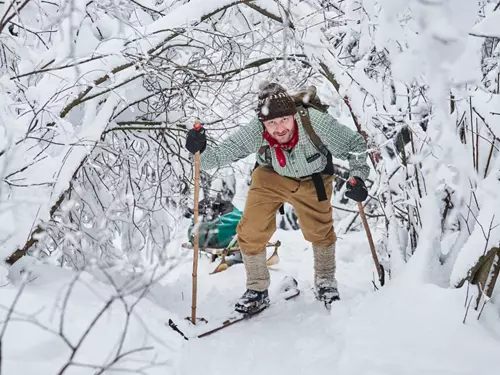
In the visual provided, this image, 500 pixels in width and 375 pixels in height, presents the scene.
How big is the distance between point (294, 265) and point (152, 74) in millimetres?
2999

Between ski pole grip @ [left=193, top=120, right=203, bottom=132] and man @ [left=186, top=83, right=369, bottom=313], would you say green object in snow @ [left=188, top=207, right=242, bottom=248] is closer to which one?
man @ [left=186, top=83, right=369, bottom=313]

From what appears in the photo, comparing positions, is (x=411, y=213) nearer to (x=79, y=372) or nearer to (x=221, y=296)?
(x=221, y=296)

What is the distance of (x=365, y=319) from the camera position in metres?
3.25

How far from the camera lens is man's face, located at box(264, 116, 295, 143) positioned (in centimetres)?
370

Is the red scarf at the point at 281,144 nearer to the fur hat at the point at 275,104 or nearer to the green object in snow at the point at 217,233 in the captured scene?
the fur hat at the point at 275,104

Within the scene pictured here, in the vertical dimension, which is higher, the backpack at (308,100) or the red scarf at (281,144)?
the backpack at (308,100)

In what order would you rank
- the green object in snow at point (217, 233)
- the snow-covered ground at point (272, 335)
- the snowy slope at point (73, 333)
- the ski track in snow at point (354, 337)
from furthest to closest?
1. the green object in snow at point (217, 233)
2. the ski track in snow at point (354, 337)
3. the snow-covered ground at point (272, 335)
4. the snowy slope at point (73, 333)

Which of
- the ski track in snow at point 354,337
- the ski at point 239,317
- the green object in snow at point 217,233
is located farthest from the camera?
the green object in snow at point 217,233

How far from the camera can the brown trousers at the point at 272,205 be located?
3.99m

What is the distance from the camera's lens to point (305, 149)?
3826mm

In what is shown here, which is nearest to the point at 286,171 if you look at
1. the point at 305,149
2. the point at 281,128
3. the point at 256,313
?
the point at 305,149

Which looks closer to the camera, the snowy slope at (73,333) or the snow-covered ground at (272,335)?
the snowy slope at (73,333)

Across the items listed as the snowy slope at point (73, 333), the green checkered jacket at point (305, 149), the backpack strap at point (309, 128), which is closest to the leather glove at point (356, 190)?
the green checkered jacket at point (305, 149)

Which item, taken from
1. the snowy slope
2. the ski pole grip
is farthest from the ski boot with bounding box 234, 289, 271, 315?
the ski pole grip
